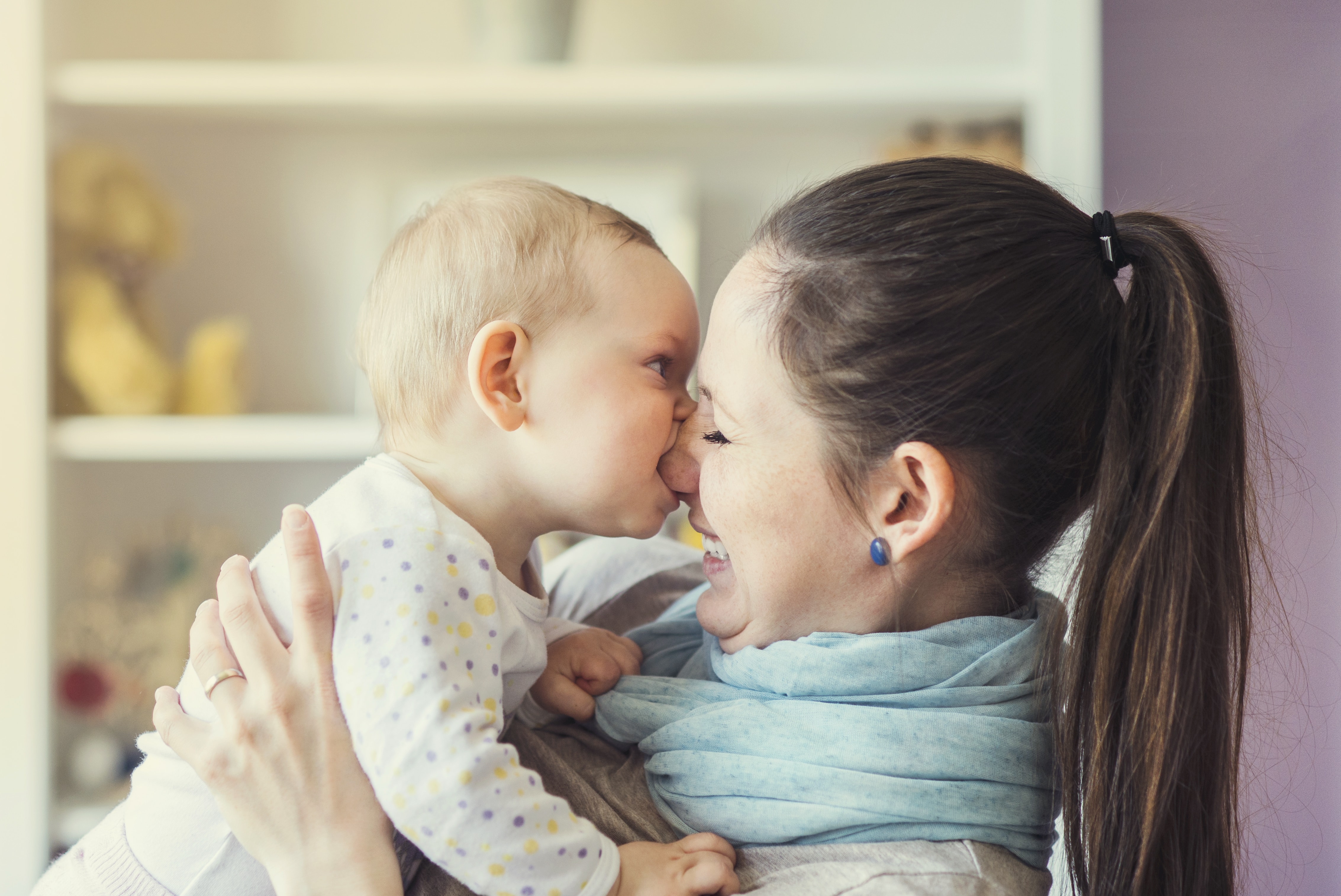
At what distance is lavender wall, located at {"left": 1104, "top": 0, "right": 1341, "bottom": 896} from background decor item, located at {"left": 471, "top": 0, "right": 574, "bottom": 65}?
1.07 m

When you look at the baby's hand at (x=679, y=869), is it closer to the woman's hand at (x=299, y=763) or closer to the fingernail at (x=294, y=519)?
the woman's hand at (x=299, y=763)

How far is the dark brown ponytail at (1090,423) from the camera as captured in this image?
2.67 ft

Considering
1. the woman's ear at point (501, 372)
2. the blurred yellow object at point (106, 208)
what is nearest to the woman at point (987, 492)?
the woman's ear at point (501, 372)

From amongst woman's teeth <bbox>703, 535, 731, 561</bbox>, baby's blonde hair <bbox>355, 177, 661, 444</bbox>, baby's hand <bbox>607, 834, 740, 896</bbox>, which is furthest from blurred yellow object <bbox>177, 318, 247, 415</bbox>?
baby's hand <bbox>607, 834, 740, 896</bbox>

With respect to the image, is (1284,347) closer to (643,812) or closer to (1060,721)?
(1060,721)

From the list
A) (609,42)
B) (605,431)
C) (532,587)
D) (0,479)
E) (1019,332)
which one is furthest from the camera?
(609,42)

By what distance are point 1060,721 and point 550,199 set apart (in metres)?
0.68

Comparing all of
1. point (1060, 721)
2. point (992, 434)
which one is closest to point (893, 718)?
point (1060, 721)

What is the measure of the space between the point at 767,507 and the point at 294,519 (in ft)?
1.32

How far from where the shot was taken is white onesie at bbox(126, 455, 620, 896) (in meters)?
0.75

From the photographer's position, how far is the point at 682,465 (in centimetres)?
100

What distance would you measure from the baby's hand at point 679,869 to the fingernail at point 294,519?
38 cm

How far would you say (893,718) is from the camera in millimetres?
829

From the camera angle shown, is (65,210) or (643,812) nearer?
(643,812)
